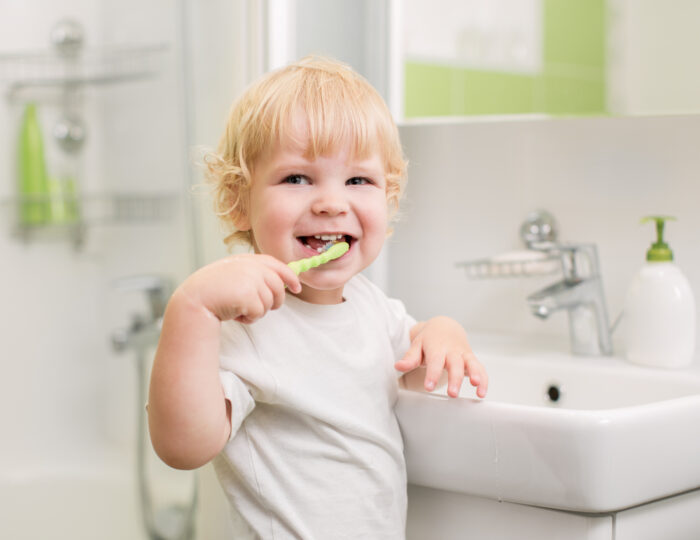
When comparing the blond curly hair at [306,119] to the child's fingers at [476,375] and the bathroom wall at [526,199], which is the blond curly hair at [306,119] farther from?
the bathroom wall at [526,199]

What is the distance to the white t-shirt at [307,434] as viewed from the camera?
724 mm

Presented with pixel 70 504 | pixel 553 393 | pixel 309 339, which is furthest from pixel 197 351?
pixel 70 504

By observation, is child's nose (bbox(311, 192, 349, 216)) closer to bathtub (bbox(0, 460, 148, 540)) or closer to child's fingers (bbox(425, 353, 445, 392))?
child's fingers (bbox(425, 353, 445, 392))

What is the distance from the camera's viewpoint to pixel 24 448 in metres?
1.40

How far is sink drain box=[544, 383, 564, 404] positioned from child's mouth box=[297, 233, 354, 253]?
0.44m

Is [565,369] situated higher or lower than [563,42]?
lower

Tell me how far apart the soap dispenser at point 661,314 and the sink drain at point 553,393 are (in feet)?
0.35

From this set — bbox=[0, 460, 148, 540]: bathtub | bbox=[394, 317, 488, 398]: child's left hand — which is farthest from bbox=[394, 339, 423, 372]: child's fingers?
bbox=[0, 460, 148, 540]: bathtub

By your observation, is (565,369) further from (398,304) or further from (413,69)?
(413,69)

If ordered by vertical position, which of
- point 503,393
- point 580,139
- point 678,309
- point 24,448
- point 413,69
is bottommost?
point 24,448

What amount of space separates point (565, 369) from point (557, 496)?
33 cm

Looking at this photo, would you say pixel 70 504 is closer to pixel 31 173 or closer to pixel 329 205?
pixel 31 173

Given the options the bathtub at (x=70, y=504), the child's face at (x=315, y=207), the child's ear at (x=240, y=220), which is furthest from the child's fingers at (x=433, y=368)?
the bathtub at (x=70, y=504)

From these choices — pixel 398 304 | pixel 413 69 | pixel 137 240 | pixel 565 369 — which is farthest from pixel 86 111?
pixel 565 369
